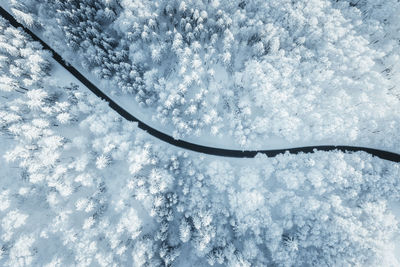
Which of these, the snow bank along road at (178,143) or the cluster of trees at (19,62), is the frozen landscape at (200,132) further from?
the snow bank along road at (178,143)

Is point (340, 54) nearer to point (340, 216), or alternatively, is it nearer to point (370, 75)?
point (370, 75)

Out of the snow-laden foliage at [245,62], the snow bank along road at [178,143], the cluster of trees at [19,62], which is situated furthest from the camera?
the snow bank along road at [178,143]

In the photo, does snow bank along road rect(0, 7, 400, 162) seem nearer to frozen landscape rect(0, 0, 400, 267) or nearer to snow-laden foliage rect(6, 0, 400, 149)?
frozen landscape rect(0, 0, 400, 267)

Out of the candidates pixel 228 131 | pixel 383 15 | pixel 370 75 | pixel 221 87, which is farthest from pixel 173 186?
pixel 383 15

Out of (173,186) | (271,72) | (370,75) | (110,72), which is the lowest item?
(173,186)

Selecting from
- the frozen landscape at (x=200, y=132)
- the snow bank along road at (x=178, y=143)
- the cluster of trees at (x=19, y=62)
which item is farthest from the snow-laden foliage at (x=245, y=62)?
the cluster of trees at (x=19, y=62)
